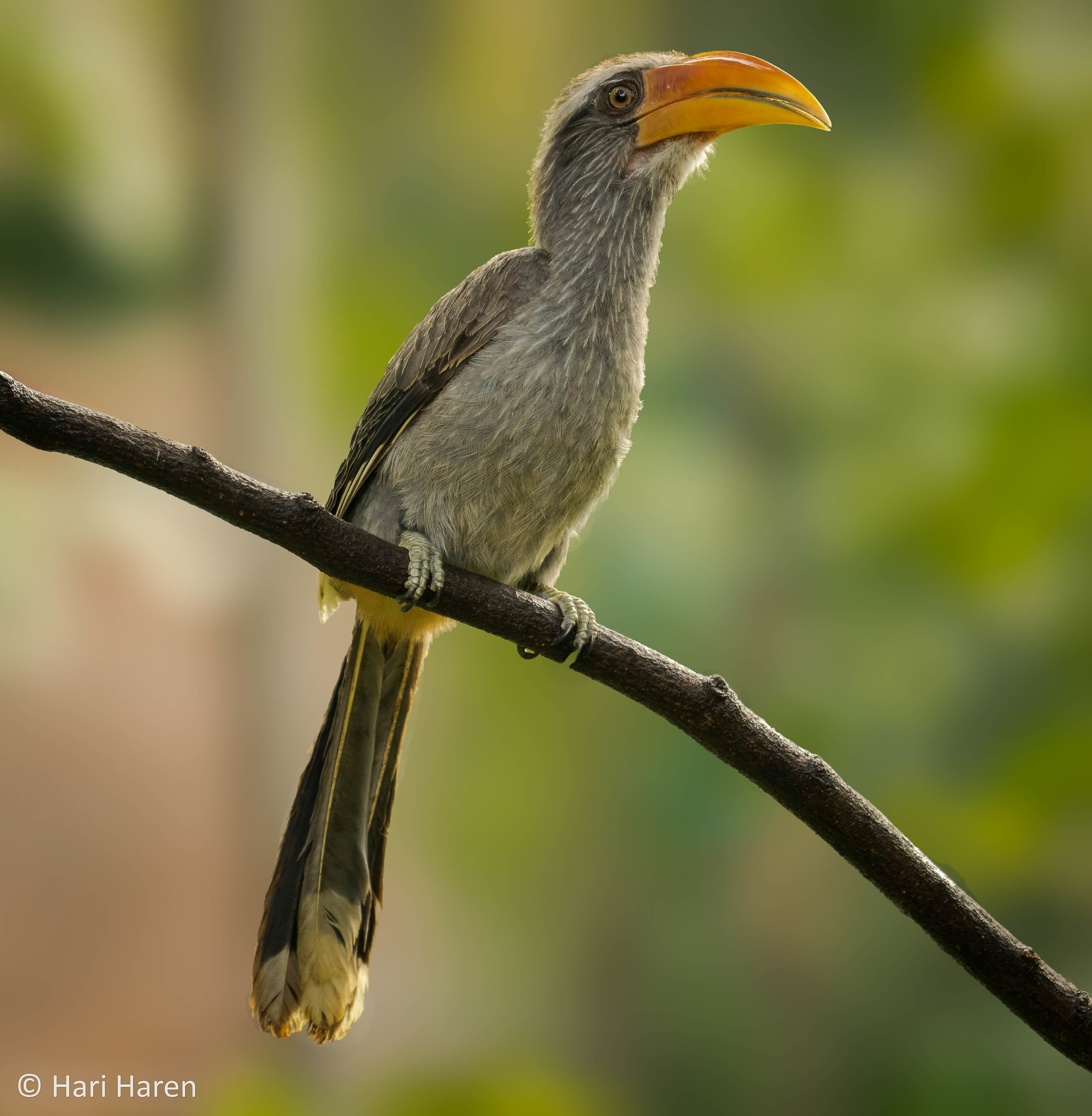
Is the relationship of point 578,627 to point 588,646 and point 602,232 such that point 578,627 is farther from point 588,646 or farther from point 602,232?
point 602,232

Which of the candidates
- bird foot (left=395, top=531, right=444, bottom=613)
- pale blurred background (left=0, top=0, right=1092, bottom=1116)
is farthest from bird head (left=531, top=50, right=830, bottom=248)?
pale blurred background (left=0, top=0, right=1092, bottom=1116)

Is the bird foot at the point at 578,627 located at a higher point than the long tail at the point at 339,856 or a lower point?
higher

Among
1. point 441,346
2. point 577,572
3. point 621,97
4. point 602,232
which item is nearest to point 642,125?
point 621,97

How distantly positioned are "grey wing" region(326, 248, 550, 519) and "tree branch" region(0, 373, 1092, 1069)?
0.35 metres

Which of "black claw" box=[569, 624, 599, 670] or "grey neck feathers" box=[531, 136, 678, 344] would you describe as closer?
"black claw" box=[569, 624, 599, 670]

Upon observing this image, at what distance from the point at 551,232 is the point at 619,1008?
1630 mm

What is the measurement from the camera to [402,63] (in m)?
2.57

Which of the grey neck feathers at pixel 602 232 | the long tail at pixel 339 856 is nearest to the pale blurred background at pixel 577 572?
the long tail at pixel 339 856

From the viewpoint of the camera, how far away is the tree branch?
1.33m

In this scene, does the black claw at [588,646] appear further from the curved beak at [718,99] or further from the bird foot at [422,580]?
the curved beak at [718,99]

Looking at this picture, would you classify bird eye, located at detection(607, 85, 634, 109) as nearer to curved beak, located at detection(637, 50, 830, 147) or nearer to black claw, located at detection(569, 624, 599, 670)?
curved beak, located at detection(637, 50, 830, 147)

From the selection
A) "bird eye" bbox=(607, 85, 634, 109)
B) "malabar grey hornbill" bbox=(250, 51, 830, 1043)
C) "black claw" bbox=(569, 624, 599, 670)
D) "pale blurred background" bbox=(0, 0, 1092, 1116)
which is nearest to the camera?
"black claw" bbox=(569, 624, 599, 670)

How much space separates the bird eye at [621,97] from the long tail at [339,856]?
957mm

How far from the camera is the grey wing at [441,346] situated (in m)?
1.62
